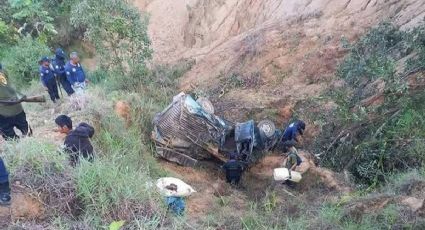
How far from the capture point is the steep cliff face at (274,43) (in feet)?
31.8

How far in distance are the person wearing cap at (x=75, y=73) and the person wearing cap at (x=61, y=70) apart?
0.24m

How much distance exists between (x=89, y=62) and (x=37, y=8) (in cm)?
223

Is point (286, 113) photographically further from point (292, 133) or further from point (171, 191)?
point (171, 191)

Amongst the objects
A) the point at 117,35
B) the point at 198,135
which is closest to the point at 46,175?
the point at 198,135

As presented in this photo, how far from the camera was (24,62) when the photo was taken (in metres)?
13.1

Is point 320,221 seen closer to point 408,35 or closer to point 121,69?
point 408,35

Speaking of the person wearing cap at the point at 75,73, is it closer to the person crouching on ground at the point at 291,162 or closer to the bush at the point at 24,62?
the person crouching on ground at the point at 291,162

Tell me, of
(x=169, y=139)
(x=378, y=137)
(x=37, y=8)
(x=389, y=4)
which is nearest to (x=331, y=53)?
(x=389, y=4)

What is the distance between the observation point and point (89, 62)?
1473 cm

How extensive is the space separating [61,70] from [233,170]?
12.2ft

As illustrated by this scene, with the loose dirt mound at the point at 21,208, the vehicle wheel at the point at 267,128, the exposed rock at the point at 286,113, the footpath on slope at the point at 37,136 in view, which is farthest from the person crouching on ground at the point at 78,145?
the exposed rock at the point at 286,113

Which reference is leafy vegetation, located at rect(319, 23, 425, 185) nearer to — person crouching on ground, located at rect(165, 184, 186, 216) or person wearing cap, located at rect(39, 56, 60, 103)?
person crouching on ground, located at rect(165, 184, 186, 216)

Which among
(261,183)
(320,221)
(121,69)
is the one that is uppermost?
(121,69)

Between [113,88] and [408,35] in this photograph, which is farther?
[113,88]
